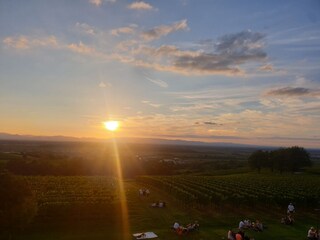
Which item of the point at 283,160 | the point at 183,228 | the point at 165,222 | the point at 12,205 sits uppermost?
the point at 283,160

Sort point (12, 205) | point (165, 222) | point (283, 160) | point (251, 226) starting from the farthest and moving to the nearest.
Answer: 1. point (283, 160)
2. point (165, 222)
3. point (251, 226)
4. point (12, 205)

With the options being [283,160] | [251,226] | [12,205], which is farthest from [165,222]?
[283,160]

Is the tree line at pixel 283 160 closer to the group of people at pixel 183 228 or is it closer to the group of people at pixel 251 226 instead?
the group of people at pixel 251 226

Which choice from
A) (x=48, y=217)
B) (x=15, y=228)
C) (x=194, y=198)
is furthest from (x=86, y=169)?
(x=15, y=228)

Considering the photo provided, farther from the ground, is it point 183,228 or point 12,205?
point 12,205

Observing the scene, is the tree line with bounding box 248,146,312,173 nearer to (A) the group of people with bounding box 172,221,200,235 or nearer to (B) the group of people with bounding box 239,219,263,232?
(B) the group of people with bounding box 239,219,263,232

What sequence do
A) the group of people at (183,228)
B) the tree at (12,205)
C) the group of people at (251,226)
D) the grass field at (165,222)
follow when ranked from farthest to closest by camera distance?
the group of people at (251,226)
the grass field at (165,222)
the group of people at (183,228)
the tree at (12,205)

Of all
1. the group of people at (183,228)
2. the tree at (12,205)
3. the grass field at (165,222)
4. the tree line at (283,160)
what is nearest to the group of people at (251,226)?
the grass field at (165,222)

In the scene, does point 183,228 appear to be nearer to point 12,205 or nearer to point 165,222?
point 165,222
